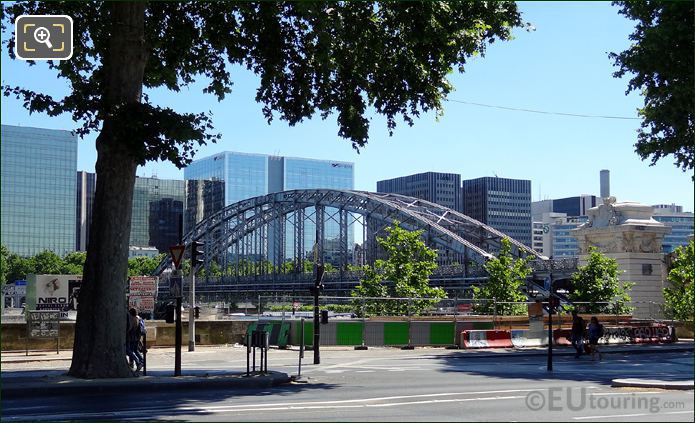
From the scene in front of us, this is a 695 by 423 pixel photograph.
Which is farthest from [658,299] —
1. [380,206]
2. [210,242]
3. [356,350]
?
[210,242]

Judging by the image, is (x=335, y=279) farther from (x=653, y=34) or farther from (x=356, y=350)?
(x=653, y=34)

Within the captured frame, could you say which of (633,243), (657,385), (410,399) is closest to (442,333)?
(633,243)

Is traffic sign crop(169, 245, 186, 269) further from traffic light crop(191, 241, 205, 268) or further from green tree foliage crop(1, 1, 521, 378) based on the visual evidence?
traffic light crop(191, 241, 205, 268)

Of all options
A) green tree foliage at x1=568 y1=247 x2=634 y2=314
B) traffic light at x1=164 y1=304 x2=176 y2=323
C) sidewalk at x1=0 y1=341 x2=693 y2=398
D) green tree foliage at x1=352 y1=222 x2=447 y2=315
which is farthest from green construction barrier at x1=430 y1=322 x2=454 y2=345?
traffic light at x1=164 y1=304 x2=176 y2=323

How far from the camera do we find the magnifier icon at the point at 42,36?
15.7 m

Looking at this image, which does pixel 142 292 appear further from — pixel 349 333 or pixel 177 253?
pixel 177 253

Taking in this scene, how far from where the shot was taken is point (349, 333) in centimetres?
3894

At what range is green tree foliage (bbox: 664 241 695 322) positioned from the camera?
48281mm

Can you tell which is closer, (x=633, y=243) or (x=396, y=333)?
(x=396, y=333)

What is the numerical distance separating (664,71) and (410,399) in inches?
765

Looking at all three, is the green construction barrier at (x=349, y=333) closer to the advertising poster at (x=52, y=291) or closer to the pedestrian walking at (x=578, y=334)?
the pedestrian walking at (x=578, y=334)

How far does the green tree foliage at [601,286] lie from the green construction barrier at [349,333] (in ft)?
54.2

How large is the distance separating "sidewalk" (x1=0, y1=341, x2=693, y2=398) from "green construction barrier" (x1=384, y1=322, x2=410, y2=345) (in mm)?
823

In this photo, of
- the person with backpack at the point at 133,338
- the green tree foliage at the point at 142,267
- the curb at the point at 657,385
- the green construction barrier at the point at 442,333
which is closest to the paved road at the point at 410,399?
the curb at the point at 657,385
